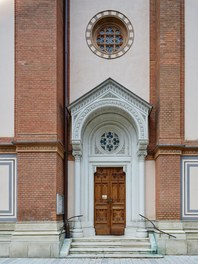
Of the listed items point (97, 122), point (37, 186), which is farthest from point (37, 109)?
point (97, 122)

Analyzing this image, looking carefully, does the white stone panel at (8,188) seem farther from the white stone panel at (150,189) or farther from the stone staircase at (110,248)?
the white stone panel at (150,189)

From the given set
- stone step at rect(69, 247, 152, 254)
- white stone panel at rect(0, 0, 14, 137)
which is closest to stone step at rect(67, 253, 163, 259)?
stone step at rect(69, 247, 152, 254)

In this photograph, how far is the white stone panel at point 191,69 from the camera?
16.7 metres

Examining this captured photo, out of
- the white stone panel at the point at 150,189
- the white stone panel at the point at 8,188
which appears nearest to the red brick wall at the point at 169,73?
the white stone panel at the point at 150,189

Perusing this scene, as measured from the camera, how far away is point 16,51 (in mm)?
16250

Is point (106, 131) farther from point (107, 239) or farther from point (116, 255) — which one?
point (116, 255)

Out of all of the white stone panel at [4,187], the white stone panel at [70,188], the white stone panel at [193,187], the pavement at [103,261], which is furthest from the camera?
the white stone panel at [70,188]

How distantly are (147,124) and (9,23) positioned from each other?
224 inches

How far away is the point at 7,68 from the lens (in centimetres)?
1650

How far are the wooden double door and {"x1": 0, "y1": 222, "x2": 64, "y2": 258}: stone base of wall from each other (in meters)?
2.57

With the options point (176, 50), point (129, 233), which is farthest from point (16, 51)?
point (129, 233)

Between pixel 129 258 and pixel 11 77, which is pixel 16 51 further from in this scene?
pixel 129 258

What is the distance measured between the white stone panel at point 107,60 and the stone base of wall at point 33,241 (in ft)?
15.5

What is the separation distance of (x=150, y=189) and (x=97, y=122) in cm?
302
